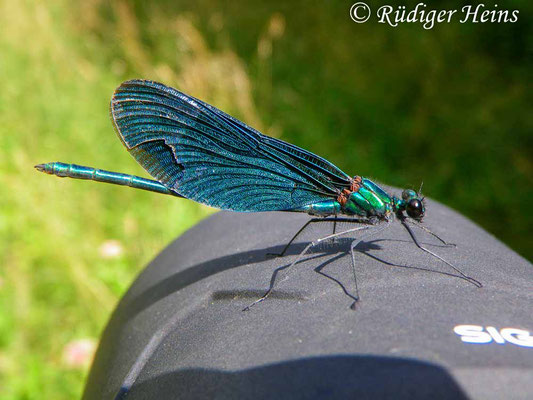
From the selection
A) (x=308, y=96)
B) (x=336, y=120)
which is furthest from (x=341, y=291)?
(x=308, y=96)

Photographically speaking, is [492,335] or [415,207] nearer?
[492,335]

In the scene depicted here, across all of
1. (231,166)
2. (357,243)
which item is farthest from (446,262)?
(231,166)

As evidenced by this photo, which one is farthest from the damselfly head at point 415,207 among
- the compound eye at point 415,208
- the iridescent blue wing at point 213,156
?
the iridescent blue wing at point 213,156

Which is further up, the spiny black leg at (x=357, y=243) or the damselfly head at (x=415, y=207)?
the damselfly head at (x=415, y=207)

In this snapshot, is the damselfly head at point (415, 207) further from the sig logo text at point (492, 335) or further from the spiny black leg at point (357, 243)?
the sig logo text at point (492, 335)

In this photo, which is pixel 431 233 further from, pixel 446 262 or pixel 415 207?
pixel 446 262

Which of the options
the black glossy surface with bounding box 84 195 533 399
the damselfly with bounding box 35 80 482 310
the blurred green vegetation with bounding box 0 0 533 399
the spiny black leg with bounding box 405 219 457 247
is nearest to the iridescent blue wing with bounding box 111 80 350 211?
the damselfly with bounding box 35 80 482 310

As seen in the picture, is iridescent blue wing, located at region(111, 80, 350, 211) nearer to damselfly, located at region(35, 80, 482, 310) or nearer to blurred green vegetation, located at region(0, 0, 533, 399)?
damselfly, located at region(35, 80, 482, 310)
